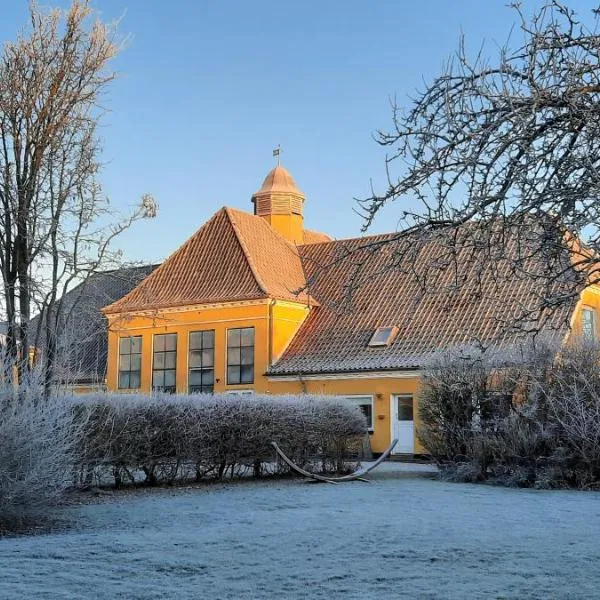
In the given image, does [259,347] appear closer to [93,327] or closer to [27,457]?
[93,327]

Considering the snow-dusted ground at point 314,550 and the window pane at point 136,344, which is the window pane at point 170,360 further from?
the snow-dusted ground at point 314,550

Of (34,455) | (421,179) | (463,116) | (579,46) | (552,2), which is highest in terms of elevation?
(552,2)

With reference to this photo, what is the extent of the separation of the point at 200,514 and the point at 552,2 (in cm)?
882

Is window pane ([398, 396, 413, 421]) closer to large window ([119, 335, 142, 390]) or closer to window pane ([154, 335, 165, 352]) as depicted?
window pane ([154, 335, 165, 352])

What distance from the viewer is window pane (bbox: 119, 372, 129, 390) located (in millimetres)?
33662

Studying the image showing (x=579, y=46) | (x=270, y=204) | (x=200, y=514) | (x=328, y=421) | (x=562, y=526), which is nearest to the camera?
(x=579, y=46)

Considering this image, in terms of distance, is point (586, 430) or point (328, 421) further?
point (328, 421)

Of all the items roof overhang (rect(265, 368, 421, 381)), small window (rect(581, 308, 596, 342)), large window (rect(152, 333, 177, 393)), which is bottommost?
roof overhang (rect(265, 368, 421, 381))

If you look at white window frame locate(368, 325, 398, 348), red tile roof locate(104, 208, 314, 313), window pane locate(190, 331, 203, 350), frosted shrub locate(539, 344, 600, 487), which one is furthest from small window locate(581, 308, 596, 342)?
window pane locate(190, 331, 203, 350)

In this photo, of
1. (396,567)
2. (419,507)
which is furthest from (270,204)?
(396,567)

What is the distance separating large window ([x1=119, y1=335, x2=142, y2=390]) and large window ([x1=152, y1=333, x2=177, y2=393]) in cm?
76

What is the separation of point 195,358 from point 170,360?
122 centimetres

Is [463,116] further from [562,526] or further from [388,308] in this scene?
[388,308]

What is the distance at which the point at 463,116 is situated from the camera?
586cm
